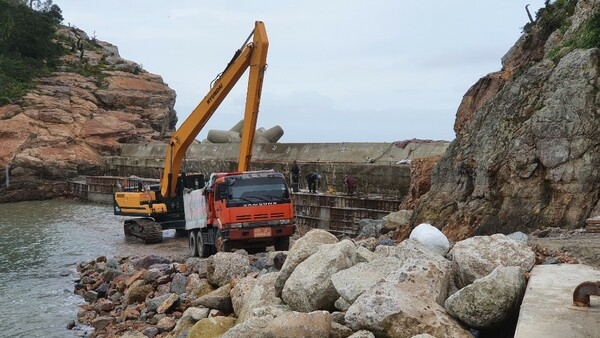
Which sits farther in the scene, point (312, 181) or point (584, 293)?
point (312, 181)

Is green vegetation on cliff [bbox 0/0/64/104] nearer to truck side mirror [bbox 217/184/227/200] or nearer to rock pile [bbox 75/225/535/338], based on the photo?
truck side mirror [bbox 217/184/227/200]

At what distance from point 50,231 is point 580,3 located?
19030 mm

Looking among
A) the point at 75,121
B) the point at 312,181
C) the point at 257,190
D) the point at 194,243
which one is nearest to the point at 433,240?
the point at 257,190

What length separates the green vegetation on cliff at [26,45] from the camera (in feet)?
152

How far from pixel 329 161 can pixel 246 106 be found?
10.2 meters

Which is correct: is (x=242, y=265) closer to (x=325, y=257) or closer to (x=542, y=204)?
(x=325, y=257)

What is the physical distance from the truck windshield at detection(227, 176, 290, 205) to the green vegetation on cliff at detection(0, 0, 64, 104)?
3556cm

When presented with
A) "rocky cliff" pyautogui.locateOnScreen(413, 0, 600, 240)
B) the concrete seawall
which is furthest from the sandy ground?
"rocky cliff" pyautogui.locateOnScreen(413, 0, 600, 240)

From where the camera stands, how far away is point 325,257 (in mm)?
6695

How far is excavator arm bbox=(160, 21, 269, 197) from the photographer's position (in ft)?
55.8

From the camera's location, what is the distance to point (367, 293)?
17.8 ft

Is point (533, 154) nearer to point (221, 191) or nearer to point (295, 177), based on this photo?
point (221, 191)

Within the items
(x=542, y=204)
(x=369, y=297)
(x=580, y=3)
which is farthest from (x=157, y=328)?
(x=580, y=3)

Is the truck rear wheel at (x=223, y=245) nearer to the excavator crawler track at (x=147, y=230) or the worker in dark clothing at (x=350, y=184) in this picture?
the excavator crawler track at (x=147, y=230)
